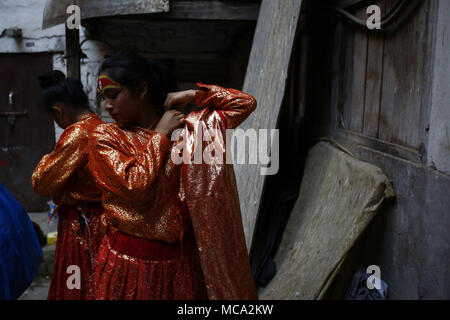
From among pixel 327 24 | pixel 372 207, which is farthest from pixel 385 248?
pixel 327 24

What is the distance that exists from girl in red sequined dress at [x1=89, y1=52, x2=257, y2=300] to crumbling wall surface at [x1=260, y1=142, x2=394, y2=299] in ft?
4.08

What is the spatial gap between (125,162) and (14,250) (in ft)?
3.83

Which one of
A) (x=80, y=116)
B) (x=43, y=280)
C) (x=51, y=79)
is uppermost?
(x=51, y=79)

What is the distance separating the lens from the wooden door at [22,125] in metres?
5.85

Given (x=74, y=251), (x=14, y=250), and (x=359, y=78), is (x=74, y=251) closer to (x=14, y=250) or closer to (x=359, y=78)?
(x=14, y=250)

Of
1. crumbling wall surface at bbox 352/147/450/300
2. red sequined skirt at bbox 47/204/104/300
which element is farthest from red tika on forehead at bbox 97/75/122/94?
crumbling wall surface at bbox 352/147/450/300

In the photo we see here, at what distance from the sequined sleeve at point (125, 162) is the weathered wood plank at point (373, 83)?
1929 mm

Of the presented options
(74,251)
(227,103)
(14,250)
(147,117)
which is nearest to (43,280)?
(74,251)

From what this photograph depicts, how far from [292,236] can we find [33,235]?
221cm

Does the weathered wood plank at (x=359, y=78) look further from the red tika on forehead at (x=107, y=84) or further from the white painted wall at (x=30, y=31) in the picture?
the white painted wall at (x=30, y=31)

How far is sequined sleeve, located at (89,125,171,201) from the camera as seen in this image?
1467 mm

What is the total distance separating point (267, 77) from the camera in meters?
3.46

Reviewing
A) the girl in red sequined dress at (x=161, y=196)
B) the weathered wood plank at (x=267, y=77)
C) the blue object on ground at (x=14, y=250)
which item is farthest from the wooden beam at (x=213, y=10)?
the girl in red sequined dress at (x=161, y=196)

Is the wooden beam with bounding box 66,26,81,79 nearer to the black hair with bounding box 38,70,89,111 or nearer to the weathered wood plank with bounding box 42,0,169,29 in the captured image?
the weathered wood plank with bounding box 42,0,169,29
